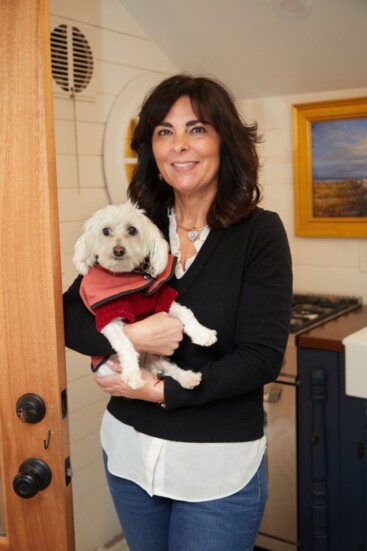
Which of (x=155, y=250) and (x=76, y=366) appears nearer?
(x=155, y=250)

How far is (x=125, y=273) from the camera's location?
1.38m

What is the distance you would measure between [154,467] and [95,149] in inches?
55.9

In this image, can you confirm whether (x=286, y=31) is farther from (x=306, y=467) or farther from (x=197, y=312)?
(x=306, y=467)

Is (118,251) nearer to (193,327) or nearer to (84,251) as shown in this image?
(84,251)

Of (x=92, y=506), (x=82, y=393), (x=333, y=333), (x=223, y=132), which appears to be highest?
(x=223, y=132)

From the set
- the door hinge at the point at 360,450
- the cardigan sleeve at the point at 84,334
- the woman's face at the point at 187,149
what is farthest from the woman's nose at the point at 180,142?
the door hinge at the point at 360,450

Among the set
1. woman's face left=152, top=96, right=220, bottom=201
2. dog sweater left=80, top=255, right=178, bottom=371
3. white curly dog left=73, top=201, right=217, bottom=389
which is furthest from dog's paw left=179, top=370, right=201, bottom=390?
woman's face left=152, top=96, right=220, bottom=201

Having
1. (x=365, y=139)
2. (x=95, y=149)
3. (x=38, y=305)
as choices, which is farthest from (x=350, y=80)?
(x=38, y=305)

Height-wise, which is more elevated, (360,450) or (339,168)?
(339,168)

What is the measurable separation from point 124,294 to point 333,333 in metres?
1.14

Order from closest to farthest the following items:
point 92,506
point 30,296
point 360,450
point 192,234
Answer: point 30,296, point 192,234, point 360,450, point 92,506

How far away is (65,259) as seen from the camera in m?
2.30

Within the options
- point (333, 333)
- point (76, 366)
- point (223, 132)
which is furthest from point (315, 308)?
point (223, 132)

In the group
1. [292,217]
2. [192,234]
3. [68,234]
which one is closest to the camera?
[192,234]
